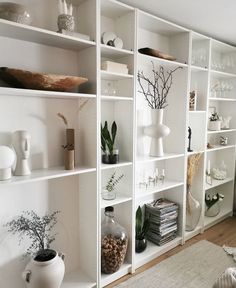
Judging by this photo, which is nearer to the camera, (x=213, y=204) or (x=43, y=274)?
(x=43, y=274)

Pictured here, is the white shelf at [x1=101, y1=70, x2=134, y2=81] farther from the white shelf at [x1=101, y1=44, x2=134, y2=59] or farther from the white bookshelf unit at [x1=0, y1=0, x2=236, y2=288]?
the white shelf at [x1=101, y1=44, x2=134, y2=59]

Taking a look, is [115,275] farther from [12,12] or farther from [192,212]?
[12,12]

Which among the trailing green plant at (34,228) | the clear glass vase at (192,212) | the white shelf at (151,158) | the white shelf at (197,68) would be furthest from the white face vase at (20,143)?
the clear glass vase at (192,212)

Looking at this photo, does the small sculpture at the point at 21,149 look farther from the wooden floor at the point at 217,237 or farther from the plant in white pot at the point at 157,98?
the wooden floor at the point at 217,237

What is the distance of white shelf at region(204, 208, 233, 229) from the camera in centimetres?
304

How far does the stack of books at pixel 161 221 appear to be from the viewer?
2477 millimetres

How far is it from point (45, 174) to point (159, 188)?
119 cm

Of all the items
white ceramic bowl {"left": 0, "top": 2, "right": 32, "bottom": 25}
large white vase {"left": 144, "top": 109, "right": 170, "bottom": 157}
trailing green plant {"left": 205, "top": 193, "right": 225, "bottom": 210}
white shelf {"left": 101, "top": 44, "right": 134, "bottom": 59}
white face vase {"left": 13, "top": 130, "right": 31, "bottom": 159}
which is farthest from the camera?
trailing green plant {"left": 205, "top": 193, "right": 225, "bottom": 210}

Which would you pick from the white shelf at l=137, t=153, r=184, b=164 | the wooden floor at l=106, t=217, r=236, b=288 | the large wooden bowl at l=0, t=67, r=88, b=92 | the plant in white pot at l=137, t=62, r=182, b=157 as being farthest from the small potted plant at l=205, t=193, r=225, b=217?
the large wooden bowl at l=0, t=67, r=88, b=92

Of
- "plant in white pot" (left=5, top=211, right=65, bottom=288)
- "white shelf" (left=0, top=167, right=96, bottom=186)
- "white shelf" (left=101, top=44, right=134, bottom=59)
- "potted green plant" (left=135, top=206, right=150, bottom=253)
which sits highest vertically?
"white shelf" (left=101, top=44, right=134, bottom=59)

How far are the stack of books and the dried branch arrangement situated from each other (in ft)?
3.33

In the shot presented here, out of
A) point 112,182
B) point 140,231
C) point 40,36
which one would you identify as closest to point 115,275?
point 140,231

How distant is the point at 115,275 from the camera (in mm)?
2072

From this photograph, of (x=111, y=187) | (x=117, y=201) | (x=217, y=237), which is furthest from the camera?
(x=217, y=237)
